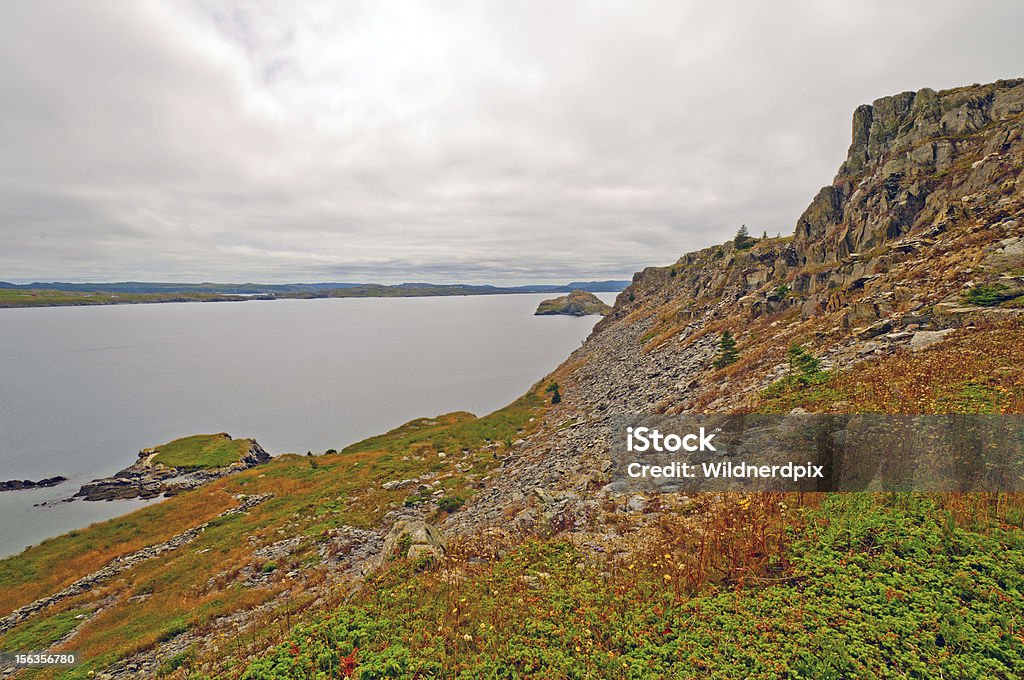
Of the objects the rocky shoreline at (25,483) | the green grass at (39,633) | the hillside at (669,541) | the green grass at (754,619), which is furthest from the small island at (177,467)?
the green grass at (754,619)

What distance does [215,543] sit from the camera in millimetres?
26203

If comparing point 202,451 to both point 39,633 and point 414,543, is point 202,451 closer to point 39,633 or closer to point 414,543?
point 39,633

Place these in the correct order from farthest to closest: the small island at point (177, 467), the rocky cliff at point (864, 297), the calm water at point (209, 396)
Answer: the calm water at point (209, 396) < the small island at point (177, 467) < the rocky cliff at point (864, 297)

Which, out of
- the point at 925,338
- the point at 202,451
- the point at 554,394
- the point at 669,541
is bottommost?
the point at 202,451

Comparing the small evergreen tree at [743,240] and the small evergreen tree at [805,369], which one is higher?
the small evergreen tree at [743,240]

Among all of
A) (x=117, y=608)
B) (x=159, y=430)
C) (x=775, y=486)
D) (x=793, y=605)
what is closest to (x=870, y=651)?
(x=793, y=605)

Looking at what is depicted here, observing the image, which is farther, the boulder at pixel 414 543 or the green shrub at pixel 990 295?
the green shrub at pixel 990 295

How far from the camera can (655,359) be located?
50.5m

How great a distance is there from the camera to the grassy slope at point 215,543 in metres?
17.5

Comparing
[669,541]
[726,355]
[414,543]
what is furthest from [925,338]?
[414,543]
